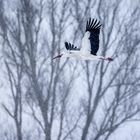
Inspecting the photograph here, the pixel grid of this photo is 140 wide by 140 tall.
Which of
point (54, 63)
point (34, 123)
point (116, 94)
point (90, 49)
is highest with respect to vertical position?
point (90, 49)

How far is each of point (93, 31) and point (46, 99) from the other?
3.47 m

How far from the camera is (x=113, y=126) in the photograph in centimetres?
838

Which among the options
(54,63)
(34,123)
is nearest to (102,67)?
(54,63)

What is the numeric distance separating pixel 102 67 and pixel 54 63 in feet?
3.14

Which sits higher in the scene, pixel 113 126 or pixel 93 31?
pixel 93 31

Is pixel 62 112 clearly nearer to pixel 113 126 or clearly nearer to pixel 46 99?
pixel 46 99

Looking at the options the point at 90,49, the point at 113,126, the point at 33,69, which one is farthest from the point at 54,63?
the point at 90,49

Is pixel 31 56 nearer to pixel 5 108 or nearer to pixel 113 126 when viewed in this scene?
pixel 5 108

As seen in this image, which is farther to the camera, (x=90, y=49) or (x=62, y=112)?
(x=62, y=112)

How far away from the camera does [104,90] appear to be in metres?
8.53

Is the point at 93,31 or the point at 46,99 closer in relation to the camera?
the point at 93,31

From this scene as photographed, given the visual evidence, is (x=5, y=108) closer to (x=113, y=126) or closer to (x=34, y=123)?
(x=34, y=123)

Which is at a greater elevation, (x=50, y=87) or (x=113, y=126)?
(x=50, y=87)

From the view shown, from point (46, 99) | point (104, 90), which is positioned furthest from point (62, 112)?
point (104, 90)
